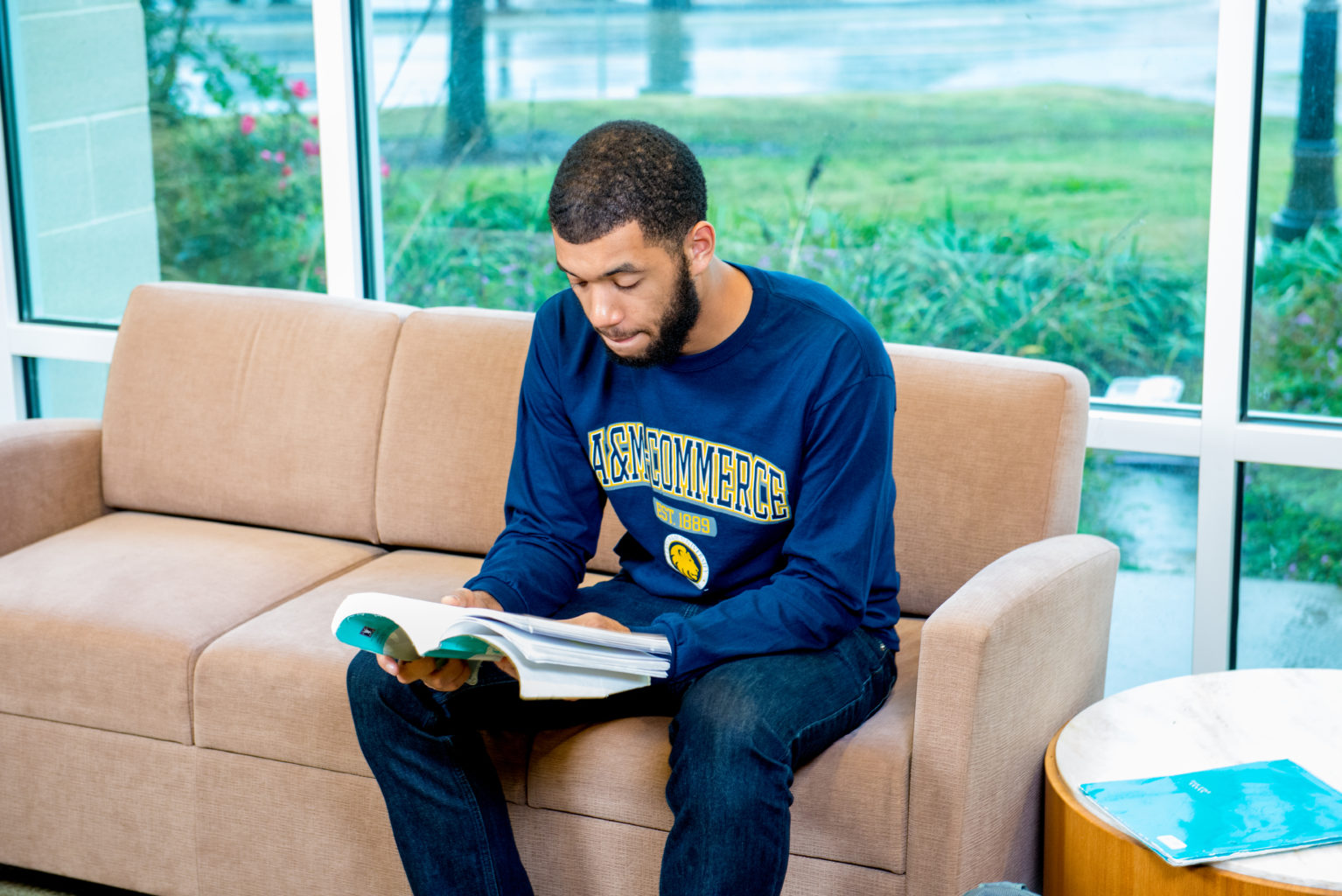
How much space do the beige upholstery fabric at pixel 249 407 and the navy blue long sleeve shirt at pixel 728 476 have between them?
0.65 metres

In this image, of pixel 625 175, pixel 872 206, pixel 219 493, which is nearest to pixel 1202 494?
pixel 872 206

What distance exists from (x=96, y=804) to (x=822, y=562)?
1.30 metres

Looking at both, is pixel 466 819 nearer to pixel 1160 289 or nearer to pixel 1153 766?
pixel 1153 766

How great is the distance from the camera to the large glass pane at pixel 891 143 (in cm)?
243

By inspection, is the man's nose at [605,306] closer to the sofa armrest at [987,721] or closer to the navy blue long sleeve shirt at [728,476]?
the navy blue long sleeve shirt at [728,476]

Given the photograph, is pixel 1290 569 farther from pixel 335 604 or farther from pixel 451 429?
pixel 335 604

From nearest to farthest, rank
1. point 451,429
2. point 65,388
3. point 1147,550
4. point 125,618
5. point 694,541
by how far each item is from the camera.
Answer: point 694,541 < point 125,618 < point 451,429 < point 1147,550 < point 65,388

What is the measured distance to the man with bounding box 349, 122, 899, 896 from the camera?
160 centimetres

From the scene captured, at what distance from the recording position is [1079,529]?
2.57 m

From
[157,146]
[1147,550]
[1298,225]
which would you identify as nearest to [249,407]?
[157,146]

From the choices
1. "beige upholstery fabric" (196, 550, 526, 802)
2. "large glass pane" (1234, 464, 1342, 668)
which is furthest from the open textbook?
"large glass pane" (1234, 464, 1342, 668)

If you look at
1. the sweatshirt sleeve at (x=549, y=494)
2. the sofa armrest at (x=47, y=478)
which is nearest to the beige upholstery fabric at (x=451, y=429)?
the sweatshirt sleeve at (x=549, y=494)

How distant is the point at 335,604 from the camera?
7.18ft

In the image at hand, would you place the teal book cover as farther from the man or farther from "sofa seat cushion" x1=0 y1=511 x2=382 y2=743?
"sofa seat cushion" x1=0 y1=511 x2=382 y2=743
